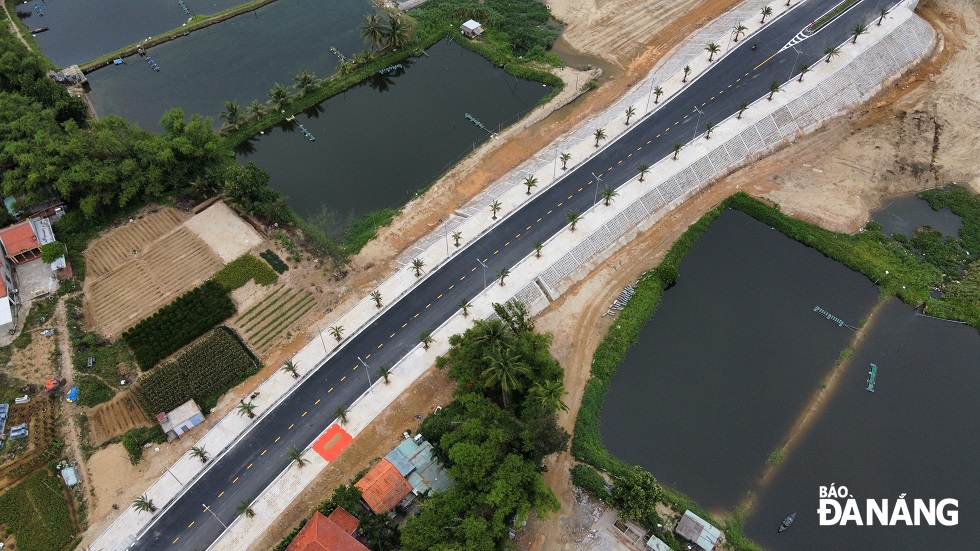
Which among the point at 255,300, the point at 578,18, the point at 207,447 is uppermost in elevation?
the point at 578,18

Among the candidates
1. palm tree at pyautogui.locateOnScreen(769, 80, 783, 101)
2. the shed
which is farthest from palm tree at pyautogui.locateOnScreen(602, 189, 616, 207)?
the shed

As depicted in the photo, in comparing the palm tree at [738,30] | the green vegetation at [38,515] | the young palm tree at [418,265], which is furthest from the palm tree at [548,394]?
the palm tree at [738,30]

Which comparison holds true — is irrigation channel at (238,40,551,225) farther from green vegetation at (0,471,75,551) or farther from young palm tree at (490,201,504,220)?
green vegetation at (0,471,75,551)

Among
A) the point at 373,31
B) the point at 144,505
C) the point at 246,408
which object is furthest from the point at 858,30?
the point at 144,505

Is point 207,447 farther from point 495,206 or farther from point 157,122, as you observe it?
point 157,122

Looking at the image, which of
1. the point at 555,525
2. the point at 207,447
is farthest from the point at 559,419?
the point at 207,447

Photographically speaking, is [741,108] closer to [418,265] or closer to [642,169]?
[642,169]
